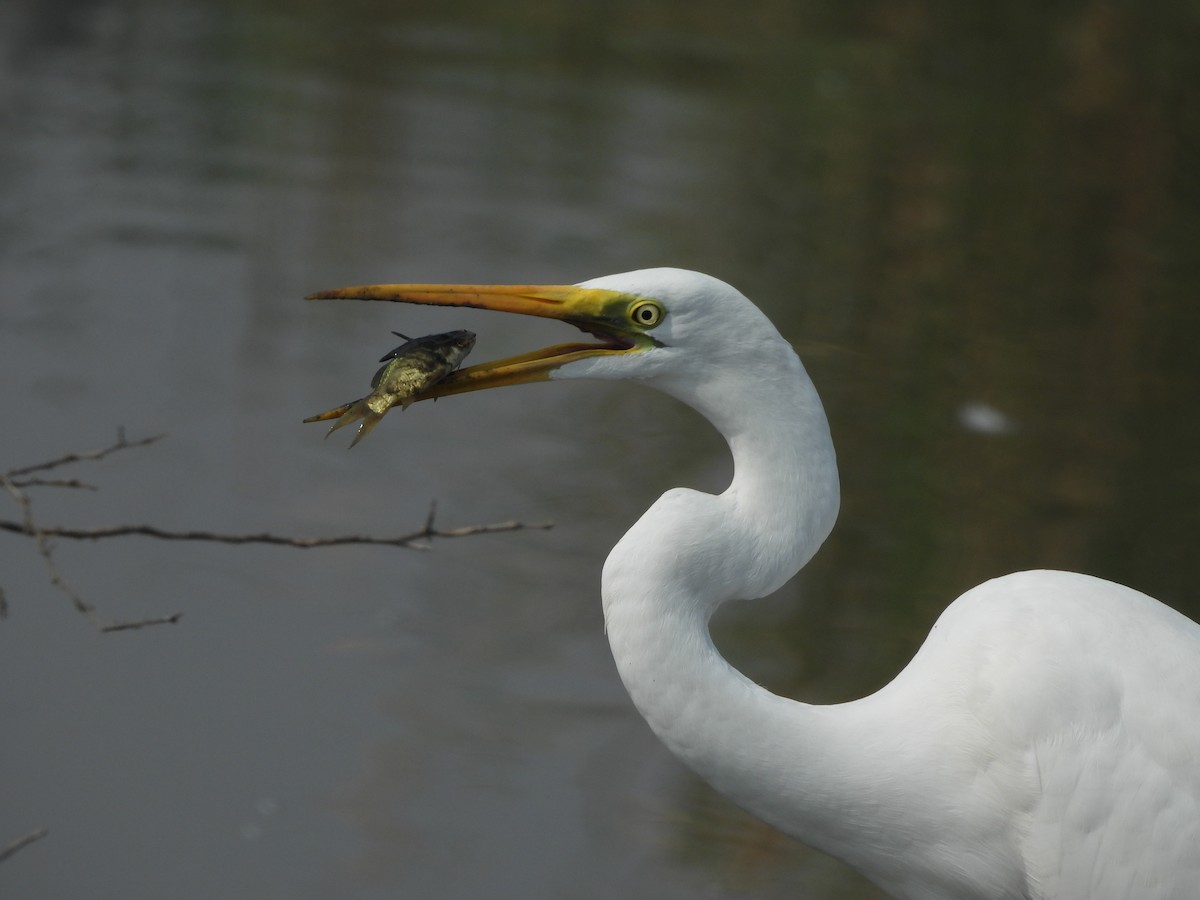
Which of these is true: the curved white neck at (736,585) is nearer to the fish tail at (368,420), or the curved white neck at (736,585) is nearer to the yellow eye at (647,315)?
the yellow eye at (647,315)

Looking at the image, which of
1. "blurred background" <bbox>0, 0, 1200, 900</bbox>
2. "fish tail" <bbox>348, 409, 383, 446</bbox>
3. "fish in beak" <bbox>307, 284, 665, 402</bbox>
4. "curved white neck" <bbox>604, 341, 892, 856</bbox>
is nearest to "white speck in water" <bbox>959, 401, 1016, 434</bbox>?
"blurred background" <bbox>0, 0, 1200, 900</bbox>

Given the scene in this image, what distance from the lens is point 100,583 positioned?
4.52 metres

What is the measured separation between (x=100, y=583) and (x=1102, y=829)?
3.24 m

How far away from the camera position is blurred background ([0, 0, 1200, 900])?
144 inches

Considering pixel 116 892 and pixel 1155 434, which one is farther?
pixel 1155 434

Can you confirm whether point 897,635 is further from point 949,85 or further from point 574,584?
point 949,85

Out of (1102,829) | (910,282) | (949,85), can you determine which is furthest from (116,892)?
(949,85)

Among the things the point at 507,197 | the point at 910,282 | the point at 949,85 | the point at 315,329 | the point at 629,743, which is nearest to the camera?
the point at 629,743

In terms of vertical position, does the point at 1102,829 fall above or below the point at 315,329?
above

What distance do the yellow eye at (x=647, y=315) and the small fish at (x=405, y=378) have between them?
234 millimetres

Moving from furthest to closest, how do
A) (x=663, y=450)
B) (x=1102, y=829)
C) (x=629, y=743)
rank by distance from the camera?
(x=663, y=450) → (x=629, y=743) → (x=1102, y=829)

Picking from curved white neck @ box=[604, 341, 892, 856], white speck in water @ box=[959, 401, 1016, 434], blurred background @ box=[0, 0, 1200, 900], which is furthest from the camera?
white speck in water @ box=[959, 401, 1016, 434]

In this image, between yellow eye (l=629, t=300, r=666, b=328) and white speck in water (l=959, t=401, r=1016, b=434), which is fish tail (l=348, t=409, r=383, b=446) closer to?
yellow eye (l=629, t=300, r=666, b=328)

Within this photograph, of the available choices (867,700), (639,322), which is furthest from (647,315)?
(867,700)
